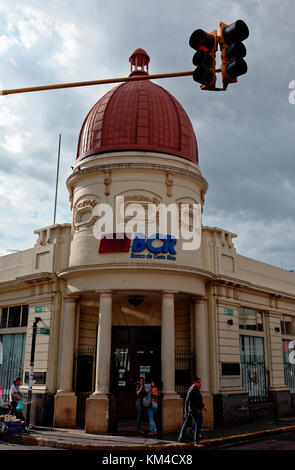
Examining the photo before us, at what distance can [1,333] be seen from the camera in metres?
23.8

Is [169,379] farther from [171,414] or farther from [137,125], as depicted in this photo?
[137,125]

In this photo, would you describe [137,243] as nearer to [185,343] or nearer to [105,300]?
[105,300]

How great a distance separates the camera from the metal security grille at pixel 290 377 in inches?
977

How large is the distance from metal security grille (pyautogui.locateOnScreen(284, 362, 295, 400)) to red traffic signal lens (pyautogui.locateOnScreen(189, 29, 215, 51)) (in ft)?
70.4

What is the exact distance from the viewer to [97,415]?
53.4 ft

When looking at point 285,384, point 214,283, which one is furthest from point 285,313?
point 214,283

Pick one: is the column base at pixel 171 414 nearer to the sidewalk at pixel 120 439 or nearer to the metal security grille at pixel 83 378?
the sidewalk at pixel 120 439

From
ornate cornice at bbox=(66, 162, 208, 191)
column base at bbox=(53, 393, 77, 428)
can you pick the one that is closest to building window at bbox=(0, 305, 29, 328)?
column base at bbox=(53, 393, 77, 428)

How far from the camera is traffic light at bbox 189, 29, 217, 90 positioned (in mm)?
7789

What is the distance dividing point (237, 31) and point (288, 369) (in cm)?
2209

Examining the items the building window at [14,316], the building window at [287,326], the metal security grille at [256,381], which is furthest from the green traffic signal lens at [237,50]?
the building window at [287,326]

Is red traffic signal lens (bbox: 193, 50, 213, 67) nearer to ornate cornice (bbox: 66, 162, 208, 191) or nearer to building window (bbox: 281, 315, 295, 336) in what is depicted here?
ornate cornice (bbox: 66, 162, 208, 191)
